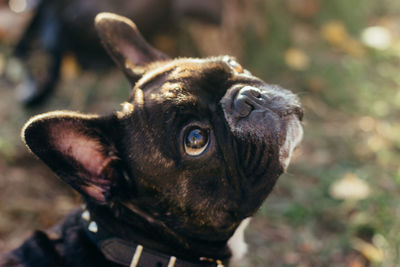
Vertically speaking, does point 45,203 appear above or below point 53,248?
above

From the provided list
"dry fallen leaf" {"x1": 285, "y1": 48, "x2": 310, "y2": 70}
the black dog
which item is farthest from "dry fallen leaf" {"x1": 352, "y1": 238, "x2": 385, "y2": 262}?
the black dog

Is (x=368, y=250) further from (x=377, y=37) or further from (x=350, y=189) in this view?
(x=377, y=37)

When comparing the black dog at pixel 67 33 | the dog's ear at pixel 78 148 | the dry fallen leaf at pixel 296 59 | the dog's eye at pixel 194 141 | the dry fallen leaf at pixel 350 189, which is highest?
the dry fallen leaf at pixel 296 59

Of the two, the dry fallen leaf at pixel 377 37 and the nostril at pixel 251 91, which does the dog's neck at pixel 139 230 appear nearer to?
the nostril at pixel 251 91

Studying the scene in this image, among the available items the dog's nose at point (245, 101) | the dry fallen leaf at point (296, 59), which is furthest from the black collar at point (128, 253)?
the dry fallen leaf at point (296, 59)

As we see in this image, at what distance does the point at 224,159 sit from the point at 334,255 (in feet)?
4.97

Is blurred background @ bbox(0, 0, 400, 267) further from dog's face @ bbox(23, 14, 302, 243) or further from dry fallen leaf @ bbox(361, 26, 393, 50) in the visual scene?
dog's face @ bbox(23, 14, 302, 243)

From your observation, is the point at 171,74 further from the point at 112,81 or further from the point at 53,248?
the point at 112,81

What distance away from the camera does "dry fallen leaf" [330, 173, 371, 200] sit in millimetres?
3891

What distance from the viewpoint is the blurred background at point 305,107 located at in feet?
12.0

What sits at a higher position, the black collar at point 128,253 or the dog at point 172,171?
the dog at point 172,171

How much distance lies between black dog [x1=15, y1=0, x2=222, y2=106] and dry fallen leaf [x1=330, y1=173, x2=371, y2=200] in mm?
2461

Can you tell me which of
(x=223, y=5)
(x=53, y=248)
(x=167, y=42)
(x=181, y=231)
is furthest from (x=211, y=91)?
(x=167, y=42)

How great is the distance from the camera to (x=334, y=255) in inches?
136
